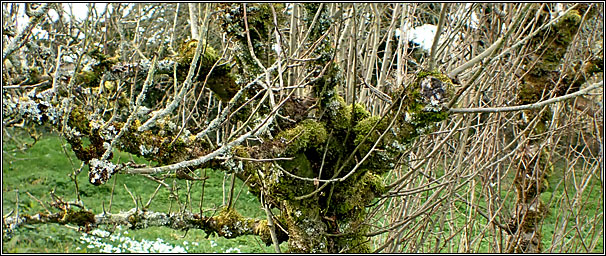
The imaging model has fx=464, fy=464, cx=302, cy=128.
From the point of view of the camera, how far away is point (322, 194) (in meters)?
2.54

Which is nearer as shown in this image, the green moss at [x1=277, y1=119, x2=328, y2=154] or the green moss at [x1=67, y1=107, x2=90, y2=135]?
the green moss at [x1=67, y1=107, x2=90, y2=135]

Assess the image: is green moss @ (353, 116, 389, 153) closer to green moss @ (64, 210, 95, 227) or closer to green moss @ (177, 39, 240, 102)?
green moss @ (177, 39, 240, 102)

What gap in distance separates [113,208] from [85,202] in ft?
1.61

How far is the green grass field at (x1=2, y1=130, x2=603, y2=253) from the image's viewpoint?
5.87m

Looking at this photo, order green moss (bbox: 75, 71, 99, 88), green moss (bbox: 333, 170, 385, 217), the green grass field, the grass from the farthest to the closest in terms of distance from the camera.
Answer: the grass < the green grass field < green moss (bbox: 333, 170, 385, 217) < green moss (bbox: 75, 71, 99, 88)

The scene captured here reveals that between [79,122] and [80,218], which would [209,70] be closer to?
[79,122]

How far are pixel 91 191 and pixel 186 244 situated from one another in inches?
127

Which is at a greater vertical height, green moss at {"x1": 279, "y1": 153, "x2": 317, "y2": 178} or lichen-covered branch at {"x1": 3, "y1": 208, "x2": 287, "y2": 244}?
green moss at {"x1": 279, "y1": 153, "x2": 317, "y2": 178}

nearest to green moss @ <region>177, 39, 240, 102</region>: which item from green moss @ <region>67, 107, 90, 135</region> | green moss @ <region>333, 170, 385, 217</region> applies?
green moss @ <region>67, 107, 90, 135</region>

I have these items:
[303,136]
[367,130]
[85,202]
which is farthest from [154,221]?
[85,202]

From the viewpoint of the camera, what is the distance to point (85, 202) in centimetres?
782

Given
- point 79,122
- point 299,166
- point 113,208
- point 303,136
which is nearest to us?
point 79,122

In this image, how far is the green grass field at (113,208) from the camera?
587 cm

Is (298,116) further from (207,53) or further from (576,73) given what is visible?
(576,73)
